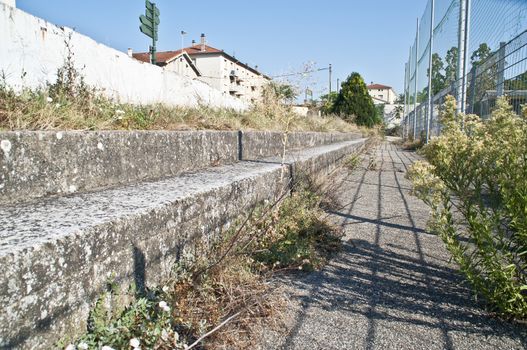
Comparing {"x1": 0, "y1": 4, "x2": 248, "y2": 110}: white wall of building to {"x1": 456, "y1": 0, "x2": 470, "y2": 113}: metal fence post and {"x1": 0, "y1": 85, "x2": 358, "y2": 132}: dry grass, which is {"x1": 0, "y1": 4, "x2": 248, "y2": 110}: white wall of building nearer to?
{"x1": 0, "y1": 85, "x2": 358, "y2": 132}: dry grass

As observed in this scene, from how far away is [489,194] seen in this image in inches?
84.4

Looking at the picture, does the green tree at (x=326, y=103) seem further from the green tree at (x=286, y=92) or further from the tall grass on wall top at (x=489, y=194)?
the tall grass on wall top at (x=489, y=194)

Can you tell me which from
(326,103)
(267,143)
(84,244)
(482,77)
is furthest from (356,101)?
(84,244)

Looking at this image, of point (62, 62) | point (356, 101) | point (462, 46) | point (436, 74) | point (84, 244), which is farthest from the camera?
point (356, 101)

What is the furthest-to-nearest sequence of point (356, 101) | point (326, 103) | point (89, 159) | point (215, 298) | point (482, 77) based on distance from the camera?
point (356, 101)
point (326, 103)
point (482, 77)
point (89, 159)
point (215, 298)

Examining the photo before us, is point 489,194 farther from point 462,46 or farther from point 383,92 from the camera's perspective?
point 383,92

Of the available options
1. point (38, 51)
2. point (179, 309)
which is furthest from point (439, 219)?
point (38, 51)

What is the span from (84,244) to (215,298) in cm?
74

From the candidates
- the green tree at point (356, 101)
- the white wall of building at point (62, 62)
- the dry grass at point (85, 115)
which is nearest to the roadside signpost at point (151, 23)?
the white wall of building at point (62, 62)

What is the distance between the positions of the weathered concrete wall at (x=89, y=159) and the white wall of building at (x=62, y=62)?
0.82 m

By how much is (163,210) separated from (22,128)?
82cm

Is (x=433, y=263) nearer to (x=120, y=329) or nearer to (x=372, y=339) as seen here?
(x=372, y=339)

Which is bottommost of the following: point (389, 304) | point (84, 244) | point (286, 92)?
point (389, 304)

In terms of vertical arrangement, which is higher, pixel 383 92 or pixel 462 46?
pixel 383 92
